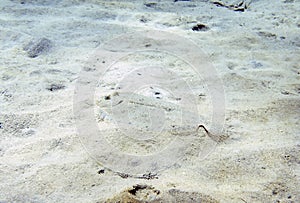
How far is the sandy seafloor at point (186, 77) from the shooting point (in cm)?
148

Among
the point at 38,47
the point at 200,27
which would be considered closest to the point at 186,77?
the point at 200,27

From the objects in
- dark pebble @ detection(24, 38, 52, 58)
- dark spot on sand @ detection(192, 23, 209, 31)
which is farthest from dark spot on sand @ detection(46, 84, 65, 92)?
dark spot on sand @ detection(192, 23, 209, 31)

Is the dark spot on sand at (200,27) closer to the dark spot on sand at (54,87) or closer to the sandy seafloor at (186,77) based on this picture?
the sandy seafloor at (186,77)

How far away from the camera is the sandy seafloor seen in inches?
58.2

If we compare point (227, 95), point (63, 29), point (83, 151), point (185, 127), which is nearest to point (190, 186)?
point (185, 127)

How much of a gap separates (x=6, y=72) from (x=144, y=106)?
1104 millimetres

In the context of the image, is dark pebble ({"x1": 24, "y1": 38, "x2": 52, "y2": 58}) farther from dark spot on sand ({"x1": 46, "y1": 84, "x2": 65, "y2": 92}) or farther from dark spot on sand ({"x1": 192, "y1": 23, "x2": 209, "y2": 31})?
dark spot on sand ({"x1": 192, "y1": 23, "x2": 209, "y2": 31})

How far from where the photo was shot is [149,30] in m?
2.95

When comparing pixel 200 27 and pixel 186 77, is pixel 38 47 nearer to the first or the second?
pixel 186 77

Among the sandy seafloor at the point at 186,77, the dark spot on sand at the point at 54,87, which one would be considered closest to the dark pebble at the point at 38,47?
the sandy seafloor at the point at 186,77

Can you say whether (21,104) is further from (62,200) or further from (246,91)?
(246,91)

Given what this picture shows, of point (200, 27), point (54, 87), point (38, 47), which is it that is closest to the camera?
point (54, 87)

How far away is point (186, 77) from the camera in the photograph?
7.68 feet

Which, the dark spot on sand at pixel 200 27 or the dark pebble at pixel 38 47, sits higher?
the dark spot on sand at pixel 200 27
